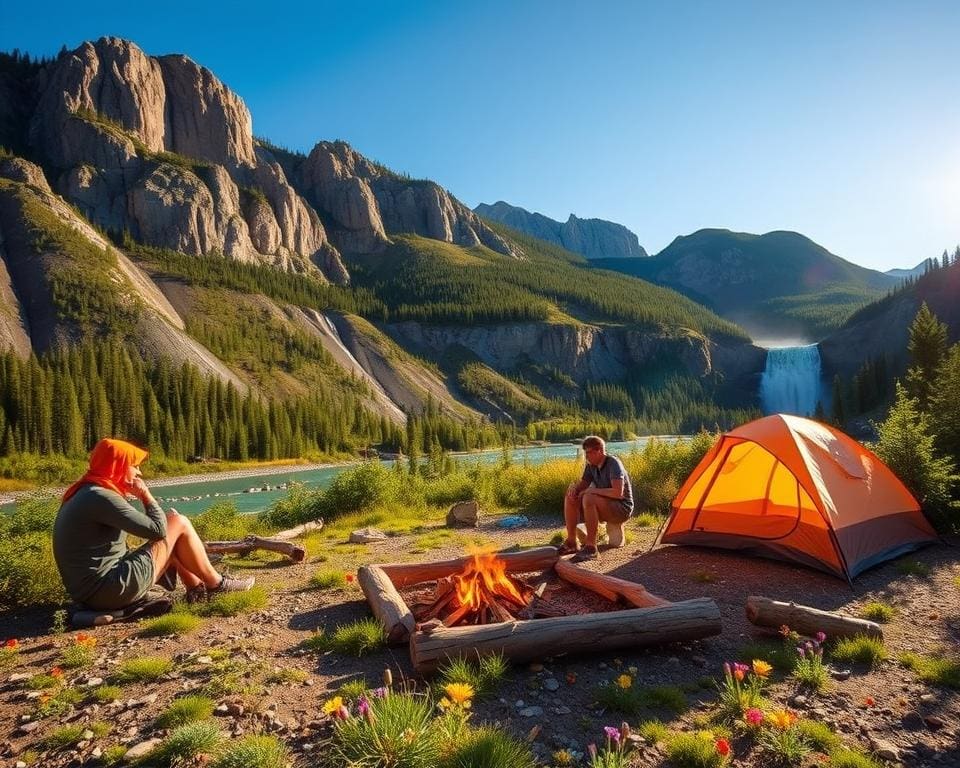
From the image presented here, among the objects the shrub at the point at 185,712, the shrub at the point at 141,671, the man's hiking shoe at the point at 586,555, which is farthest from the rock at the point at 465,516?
the shrub at the point at 185,712

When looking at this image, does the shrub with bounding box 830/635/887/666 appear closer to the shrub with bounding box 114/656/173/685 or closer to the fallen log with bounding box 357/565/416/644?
the fallen log with bounding box 357/565/416/644

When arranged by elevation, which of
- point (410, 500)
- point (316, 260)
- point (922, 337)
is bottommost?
point (410, 500)

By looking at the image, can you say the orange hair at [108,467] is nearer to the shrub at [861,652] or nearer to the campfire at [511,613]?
the campfire at [511,613]

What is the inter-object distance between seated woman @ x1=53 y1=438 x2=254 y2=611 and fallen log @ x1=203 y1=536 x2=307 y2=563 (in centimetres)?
265

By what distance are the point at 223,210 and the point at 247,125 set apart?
46079 mm

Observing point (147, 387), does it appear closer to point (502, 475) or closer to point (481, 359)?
point (502, 475)

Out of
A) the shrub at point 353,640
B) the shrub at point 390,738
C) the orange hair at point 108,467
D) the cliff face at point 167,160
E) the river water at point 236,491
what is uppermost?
the cliff face at point 167,160

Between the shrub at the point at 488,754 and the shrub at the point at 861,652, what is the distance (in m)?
3.57

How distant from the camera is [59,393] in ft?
182

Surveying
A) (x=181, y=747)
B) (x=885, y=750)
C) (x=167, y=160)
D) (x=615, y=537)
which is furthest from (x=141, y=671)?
(x=167, y=160)

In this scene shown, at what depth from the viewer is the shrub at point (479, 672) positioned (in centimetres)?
448

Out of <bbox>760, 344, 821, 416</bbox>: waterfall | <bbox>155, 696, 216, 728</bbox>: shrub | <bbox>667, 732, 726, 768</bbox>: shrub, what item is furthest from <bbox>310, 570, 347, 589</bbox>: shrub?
<bbox>760, 344, 821, 416</bbox>: waterfall

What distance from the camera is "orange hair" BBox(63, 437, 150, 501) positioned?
6.01 meters

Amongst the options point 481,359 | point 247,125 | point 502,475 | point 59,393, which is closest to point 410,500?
point 502,475
